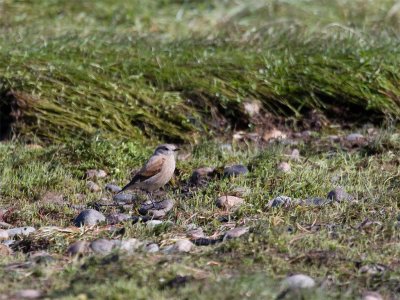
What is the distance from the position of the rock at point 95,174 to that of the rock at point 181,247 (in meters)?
2.35

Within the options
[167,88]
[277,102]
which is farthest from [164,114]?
[277,102]

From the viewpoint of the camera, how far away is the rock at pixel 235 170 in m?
8.00

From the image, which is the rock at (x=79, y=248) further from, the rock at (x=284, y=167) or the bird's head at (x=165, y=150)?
A: the rock at (x=284, y=167)

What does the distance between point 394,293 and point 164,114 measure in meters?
4.67

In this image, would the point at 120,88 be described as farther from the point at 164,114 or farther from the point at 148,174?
the point at 148,174

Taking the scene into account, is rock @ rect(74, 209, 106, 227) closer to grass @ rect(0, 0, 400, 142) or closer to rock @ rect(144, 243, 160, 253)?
rock @ rect(144, 243, 160, 253)

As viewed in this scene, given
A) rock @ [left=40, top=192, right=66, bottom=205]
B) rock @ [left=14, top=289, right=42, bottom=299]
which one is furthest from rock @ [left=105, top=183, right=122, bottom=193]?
rock @ [left=14, top=289, right=42, bottom=299]

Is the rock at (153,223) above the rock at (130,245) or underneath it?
underneath

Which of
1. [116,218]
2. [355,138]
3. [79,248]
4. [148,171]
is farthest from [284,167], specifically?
[79,248]

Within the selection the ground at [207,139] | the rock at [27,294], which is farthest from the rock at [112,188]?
the rock at [27,294]

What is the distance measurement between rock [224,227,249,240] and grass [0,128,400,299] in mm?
126

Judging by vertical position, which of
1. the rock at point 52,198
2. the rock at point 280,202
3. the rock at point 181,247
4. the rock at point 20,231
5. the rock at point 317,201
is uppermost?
the rock at point 181,247

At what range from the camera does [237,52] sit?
35.0ft

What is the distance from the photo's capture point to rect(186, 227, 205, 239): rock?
20.6 feet
